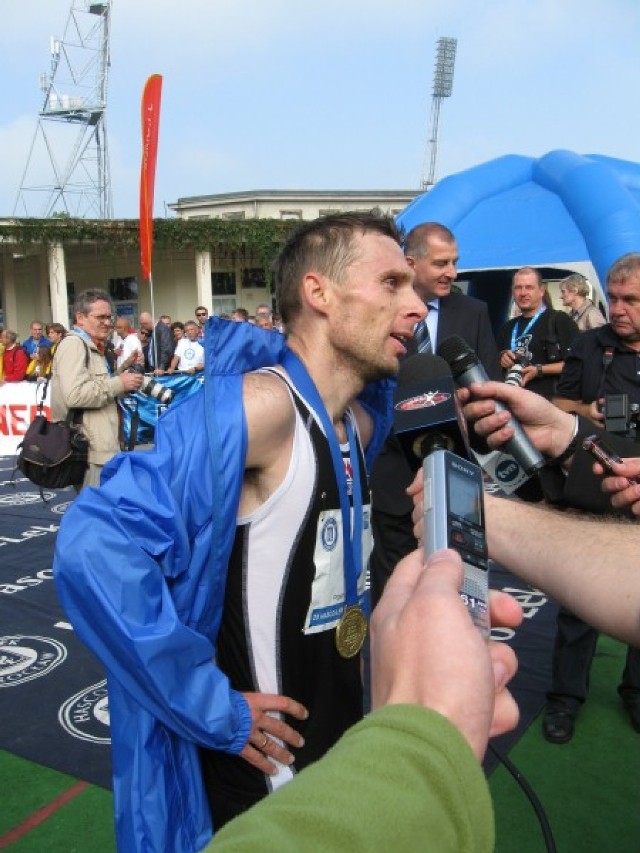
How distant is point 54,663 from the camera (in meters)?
3.88

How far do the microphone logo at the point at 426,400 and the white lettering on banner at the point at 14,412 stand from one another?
33.9 feet

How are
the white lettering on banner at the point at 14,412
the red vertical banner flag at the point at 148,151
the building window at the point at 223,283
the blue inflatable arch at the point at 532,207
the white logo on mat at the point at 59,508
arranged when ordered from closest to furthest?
1. the white logo on mat at the point at 59,508
2. the red vertical banner flag at the point at 148,151
3. the blue inflatable arch at the point at 532,207
4. the white lettering on banner at the point at 14,412
5. the building window at the point at 223,283

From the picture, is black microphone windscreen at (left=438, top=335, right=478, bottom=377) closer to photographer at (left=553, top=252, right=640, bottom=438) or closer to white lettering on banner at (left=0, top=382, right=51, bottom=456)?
photographer at (left=553, top=252, right=640, bottom=438)

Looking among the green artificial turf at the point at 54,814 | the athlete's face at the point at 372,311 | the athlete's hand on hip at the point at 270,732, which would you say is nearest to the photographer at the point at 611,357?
the athlete's face at the point at 372,311

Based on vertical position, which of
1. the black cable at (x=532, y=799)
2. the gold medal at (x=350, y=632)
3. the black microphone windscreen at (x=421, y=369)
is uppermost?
the black microphone windscreen at (x=421, y=369)

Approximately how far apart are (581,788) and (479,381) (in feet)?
6.37

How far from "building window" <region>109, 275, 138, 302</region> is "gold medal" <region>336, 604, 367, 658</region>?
25.8m

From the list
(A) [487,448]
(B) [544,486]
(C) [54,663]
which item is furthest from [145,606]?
(C) [54,663]

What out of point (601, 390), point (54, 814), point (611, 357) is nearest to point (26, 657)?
point (54, 814)

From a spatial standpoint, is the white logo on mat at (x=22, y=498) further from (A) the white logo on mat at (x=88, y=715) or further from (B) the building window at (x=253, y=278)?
(B) the building window at (x=253, y=278)

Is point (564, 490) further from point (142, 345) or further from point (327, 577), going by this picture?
point (142, 345)

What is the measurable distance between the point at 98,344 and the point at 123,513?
12.6ft

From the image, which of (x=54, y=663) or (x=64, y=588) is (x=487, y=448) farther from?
(x=54, y=663)

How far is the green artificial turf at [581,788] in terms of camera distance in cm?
250
